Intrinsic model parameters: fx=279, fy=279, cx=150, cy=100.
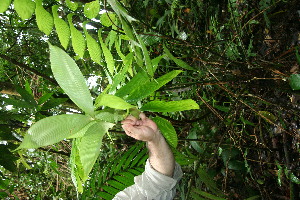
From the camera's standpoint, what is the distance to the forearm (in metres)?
0.82

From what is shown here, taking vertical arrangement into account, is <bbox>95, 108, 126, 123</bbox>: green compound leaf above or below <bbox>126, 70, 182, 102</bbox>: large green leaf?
below

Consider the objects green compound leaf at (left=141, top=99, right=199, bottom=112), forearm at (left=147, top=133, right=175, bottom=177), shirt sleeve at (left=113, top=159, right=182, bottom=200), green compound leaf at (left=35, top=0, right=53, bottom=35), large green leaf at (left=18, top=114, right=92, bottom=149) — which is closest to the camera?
large green leaf at (left=18, top=114, right=92, bottom=149)

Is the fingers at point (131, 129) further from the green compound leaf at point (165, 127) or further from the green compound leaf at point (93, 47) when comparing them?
the green compound leaf at point (93, 47)

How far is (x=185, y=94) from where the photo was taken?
1.53 meters

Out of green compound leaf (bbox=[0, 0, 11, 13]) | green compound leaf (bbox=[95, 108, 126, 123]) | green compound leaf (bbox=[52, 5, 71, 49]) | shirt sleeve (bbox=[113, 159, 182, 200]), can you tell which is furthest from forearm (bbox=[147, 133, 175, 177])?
green compound leaf (bbox=[0, 0, 11, 13])

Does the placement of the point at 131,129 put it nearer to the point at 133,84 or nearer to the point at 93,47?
the point at 133,84

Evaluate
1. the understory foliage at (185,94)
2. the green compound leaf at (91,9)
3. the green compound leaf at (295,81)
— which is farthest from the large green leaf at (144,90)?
the green compound leaf at (295,81)

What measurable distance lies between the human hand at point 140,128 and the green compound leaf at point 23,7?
33cm

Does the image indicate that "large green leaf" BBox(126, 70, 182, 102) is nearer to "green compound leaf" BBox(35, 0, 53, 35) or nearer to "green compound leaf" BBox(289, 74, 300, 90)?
"green compound leaf" BBox(35, 0, 53, 35)

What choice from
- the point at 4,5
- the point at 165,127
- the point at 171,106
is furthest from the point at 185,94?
the point at 4,5

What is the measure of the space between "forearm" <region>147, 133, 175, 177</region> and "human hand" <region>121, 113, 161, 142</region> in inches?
2.3

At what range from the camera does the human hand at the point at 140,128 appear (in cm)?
66

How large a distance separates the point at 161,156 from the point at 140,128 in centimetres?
24

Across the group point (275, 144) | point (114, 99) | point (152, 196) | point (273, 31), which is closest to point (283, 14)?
point (273, 31)
